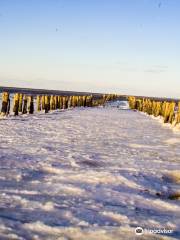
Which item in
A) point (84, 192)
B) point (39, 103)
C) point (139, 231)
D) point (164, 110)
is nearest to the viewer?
point (139, 231)

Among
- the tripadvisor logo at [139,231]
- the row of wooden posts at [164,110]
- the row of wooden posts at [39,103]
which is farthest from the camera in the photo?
the row of wooden posts at [39,103]

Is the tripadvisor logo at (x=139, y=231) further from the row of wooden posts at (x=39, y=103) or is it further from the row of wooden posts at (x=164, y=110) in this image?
the row of wooden posts at (x=39, y=103)

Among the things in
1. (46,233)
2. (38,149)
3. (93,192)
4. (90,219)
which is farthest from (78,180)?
(38,149)

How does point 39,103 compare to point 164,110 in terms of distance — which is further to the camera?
point 39,103

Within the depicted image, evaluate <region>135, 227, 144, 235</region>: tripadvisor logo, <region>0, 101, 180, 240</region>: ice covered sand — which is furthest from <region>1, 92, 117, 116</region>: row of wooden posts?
<region>135, 227, 144, 235</region>: tripadvisor logo

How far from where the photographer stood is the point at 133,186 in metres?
5.63

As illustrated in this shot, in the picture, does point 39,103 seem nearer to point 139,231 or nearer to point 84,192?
point 84,192

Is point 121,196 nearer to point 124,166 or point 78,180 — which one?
point 78,180

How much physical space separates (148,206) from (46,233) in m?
1.51

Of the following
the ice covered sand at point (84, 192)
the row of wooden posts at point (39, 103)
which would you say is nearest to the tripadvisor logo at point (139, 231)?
the ice covered sand at point (84, 192)

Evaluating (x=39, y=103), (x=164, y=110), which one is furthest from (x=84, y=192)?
(x=39, y=103)

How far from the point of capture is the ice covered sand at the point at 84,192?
12.4 feet

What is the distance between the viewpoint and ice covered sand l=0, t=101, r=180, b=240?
12.4 ft

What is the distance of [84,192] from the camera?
5121mm
